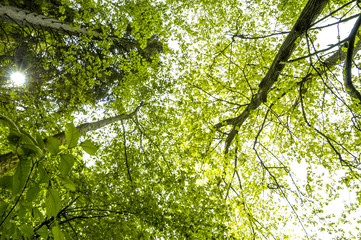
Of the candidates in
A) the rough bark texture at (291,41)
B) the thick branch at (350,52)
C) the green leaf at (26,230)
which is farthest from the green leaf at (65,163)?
the thick branch at (350,52)

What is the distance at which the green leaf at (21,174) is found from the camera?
1.79 ft

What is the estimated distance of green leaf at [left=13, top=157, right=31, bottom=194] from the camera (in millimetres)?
545

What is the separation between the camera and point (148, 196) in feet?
12.7

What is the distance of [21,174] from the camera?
1.83 feet

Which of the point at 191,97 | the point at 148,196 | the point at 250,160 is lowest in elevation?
the point at 148,196

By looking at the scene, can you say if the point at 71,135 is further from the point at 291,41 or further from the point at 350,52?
the point at 291,41

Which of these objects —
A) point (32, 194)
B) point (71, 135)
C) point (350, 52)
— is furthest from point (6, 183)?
point (350, 52)

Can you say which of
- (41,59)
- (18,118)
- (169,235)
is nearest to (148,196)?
(169,235)

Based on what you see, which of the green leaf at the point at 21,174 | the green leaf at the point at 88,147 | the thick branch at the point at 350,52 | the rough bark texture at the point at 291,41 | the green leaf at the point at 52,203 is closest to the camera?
the green leaf at the point at 21,174

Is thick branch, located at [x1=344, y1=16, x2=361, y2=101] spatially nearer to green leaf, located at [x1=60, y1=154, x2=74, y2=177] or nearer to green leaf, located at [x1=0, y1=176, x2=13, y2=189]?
green leaf, located at [x1=60, y1=154, x2=74, y2=177]

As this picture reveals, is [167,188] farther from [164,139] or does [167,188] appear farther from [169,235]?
[164,139]

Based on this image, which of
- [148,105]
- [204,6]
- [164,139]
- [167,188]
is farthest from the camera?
[148,105]

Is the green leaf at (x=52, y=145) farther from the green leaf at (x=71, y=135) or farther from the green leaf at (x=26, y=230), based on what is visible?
the green leaf at (x=26, y=230)

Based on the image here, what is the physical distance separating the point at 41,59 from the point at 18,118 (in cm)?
222
